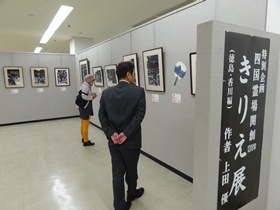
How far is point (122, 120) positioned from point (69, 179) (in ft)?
5.39

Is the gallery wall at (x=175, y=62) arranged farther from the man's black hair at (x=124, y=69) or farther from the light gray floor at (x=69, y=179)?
the man's black hair at (x=124, y=69)

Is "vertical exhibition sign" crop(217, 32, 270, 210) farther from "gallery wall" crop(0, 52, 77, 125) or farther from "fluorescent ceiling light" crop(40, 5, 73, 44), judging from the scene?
"gallery wall" crop(0, 52, 77, 125)

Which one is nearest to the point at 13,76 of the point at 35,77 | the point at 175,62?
the point at 35,77

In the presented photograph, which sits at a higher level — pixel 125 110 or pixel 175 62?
pixel 175 62

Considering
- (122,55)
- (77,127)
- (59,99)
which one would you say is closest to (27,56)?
(59,99)

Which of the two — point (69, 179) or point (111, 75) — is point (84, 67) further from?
point (69, 179)

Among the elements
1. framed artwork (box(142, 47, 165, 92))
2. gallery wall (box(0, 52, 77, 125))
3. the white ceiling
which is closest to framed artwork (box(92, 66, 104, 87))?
the white ceiling

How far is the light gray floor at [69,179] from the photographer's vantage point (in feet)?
7.77

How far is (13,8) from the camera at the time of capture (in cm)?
471

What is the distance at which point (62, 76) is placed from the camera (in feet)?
23.6

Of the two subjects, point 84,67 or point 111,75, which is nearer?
point 111,75

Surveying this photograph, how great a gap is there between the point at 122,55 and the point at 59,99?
4091mm

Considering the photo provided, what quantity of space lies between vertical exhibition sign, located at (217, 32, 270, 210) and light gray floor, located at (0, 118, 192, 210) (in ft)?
3.15

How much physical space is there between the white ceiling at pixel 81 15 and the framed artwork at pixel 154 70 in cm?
203
